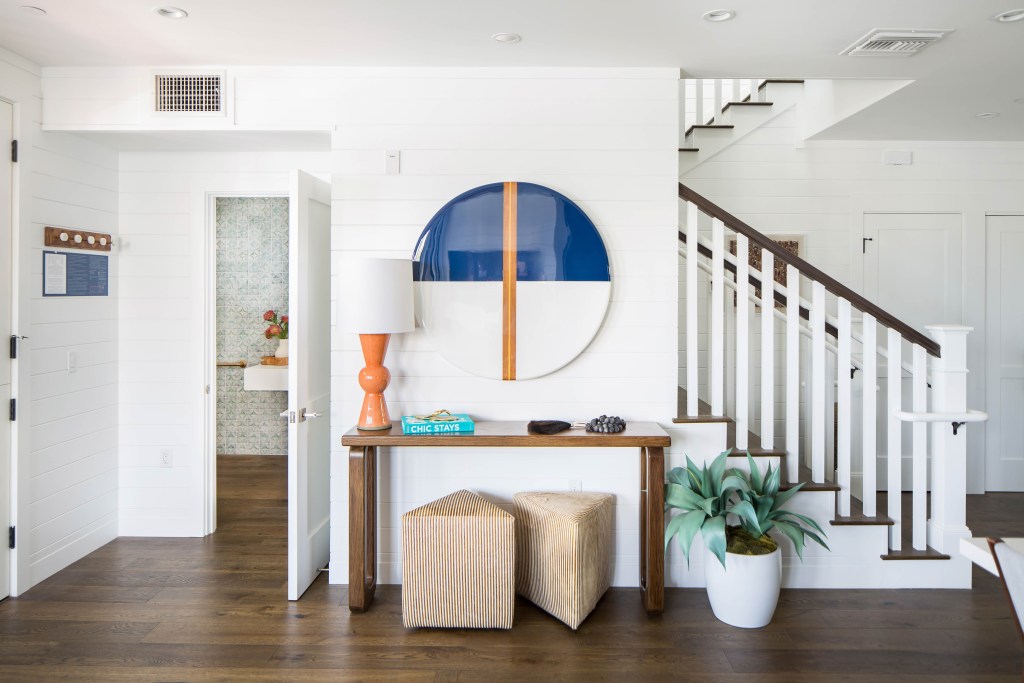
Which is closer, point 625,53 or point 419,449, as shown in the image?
point 625,53

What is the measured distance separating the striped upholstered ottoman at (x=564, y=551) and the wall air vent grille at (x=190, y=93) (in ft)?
7.92

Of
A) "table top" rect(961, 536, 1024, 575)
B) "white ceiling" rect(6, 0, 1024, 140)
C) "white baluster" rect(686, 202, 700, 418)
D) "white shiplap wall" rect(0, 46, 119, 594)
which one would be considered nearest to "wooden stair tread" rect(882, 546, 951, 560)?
"white baluster" rect(686, 202, 700, 418)

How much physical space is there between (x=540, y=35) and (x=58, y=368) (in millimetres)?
2848

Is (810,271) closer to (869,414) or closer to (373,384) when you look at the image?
(869,414)

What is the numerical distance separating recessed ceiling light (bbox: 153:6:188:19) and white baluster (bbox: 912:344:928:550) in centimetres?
359

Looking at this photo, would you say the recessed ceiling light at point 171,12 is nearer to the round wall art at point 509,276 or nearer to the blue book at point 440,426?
the round wall art at point 509,276

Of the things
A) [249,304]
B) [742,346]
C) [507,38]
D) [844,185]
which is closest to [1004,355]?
[844,185]

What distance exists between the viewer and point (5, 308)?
3.22 m

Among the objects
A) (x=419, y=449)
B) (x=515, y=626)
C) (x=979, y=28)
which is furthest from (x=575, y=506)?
(x=979, y=28)

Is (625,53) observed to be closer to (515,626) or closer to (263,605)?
(515,626)

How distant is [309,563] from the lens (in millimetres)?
3465

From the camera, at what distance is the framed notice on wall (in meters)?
3.47

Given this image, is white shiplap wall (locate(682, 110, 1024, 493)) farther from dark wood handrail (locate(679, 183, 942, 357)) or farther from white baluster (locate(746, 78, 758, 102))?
dark wood handrail (locate(679, 183, 942, 357))

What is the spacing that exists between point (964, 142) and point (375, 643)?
16.2 ft
